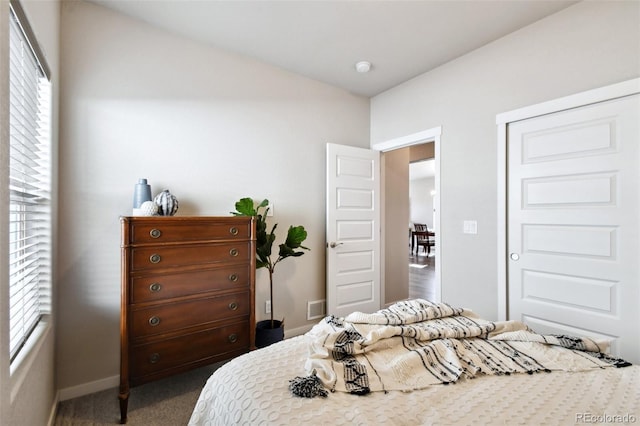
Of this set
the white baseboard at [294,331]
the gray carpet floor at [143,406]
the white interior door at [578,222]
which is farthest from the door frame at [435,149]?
the gray carpet floor at [143,406]

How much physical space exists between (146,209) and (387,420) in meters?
1.94

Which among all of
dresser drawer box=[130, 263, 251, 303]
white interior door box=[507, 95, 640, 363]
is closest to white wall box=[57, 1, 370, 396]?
dresser drawer box=[130, 263, 251, 303]

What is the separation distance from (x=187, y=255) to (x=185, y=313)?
393mm

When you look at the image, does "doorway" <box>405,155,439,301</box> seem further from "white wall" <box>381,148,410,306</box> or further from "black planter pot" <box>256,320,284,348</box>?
"black planter pot" <box>256,320,284,348</box>

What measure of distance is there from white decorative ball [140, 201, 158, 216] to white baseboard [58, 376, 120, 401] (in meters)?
1.29

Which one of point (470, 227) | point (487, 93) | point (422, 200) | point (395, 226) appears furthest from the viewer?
point (422, 200)

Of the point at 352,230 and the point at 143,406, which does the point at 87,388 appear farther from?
the point at 352,230

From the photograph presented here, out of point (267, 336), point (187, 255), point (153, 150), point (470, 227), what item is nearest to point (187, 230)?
point (187, 255)

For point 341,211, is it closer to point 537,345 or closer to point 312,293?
point 312,293

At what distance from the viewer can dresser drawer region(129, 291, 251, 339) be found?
6.17ft

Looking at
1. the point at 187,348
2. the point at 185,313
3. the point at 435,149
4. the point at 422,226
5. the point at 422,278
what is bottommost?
the point at 422,278

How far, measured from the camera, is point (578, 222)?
2.15 meters

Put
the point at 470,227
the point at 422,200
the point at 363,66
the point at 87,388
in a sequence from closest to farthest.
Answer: the point at 87,388
the point at 470,227
the point at 363,66
the point at 422,200

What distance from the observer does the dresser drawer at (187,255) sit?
187 cm
